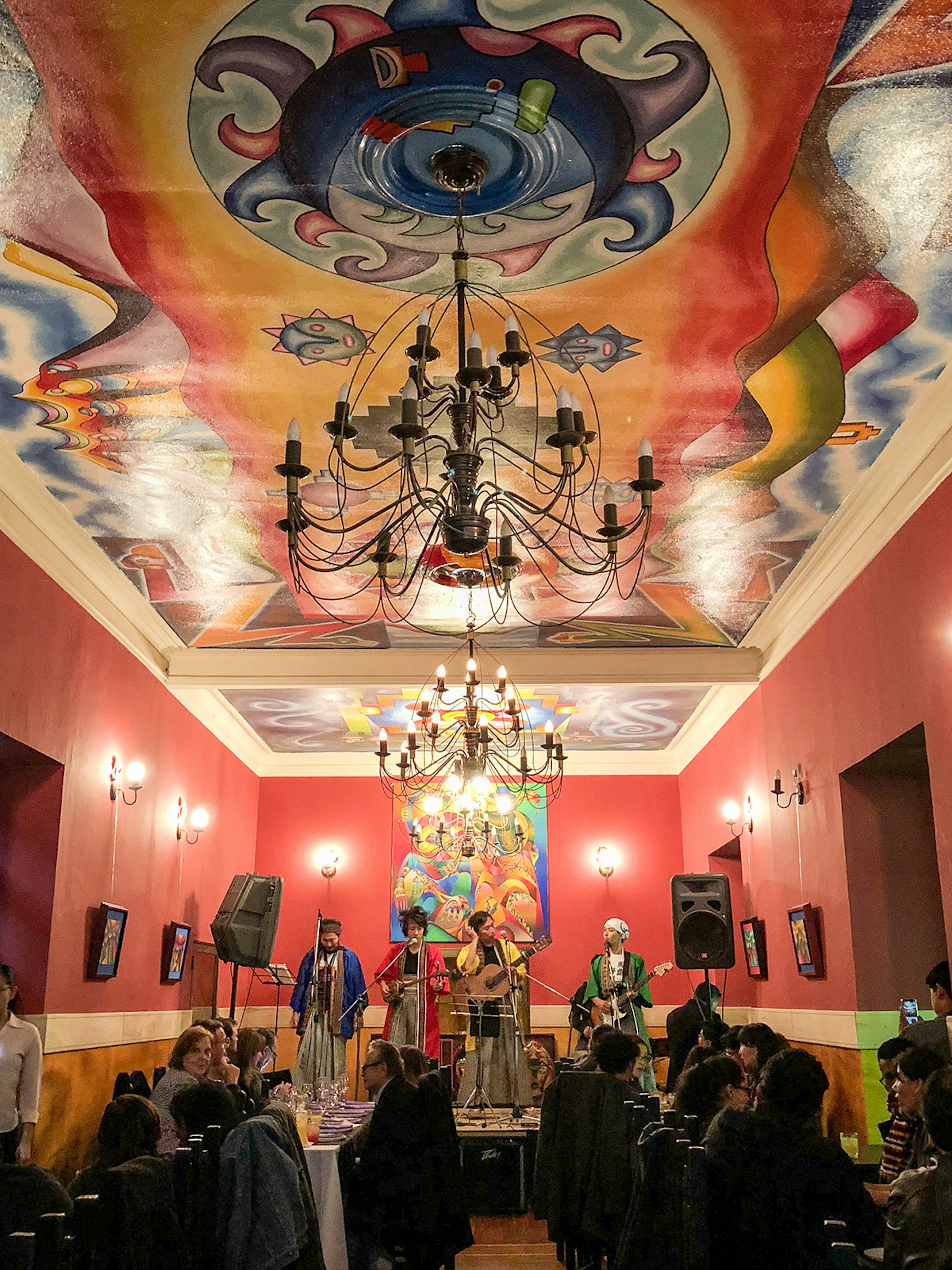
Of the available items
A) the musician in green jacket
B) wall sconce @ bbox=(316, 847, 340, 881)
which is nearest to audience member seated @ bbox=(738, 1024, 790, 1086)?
the musician in green jacket

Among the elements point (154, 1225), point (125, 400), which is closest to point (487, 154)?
point (125, 400)

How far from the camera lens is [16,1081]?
623 centimetres

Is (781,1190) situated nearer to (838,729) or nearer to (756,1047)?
(756,1047)

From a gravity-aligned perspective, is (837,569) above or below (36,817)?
above

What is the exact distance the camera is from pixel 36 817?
26.2 feet

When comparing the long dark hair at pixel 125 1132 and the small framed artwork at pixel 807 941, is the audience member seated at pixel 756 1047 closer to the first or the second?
the small framed artwork at pixel 807 941

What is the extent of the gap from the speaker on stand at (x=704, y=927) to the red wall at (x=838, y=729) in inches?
13.6

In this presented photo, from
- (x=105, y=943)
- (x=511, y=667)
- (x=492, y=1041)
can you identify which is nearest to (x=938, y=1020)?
(x=511, y=667)

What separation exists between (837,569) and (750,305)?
3.18m

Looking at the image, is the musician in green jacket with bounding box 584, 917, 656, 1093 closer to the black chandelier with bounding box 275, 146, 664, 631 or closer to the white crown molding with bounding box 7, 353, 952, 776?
the white crown molding with bounding box 7, 353, 952, 776

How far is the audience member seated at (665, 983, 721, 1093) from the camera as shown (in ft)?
33.8

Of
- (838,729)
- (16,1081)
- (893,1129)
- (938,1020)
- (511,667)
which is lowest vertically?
(893,1129)

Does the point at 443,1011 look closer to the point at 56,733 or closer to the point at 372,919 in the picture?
the point at 372,919

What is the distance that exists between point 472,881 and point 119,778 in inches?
260
